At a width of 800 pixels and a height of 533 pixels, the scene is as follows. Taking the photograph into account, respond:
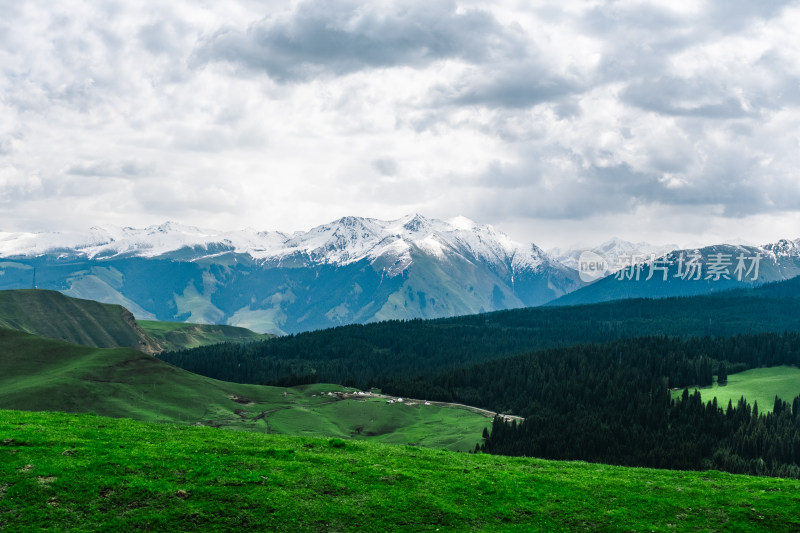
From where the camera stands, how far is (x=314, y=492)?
41.3 meters

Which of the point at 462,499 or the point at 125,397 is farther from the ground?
the point at 462,499

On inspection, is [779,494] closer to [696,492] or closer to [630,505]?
[696,492]

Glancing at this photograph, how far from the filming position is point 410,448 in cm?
5912

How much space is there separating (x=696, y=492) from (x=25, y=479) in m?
45.2

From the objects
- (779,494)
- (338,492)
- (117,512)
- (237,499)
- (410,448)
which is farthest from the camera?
(410,448)

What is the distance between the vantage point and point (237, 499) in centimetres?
3878

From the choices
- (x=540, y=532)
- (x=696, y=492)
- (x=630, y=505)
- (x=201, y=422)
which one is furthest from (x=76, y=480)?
(x=201, y=422)

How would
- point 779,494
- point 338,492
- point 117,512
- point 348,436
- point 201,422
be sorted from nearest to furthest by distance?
1. point 117,512
2. point 338,492
3. point 779,494
4. point 201,422
5. point 348,436

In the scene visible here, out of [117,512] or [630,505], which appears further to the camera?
[630,505]

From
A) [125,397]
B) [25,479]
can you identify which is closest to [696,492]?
[25,479]

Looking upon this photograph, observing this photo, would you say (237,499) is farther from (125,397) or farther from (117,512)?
(125,397)

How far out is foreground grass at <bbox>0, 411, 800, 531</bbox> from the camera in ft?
121

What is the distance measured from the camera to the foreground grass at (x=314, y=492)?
3675 cm

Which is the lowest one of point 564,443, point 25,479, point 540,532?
point 564,443
